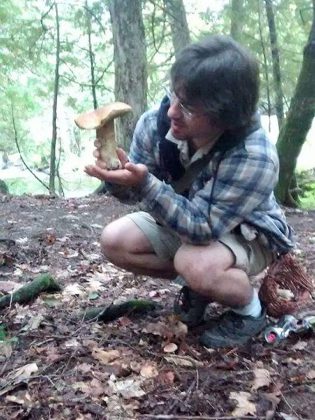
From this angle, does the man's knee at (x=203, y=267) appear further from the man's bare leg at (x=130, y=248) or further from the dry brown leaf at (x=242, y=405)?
the dry brown leaf at (x=242, y=405)

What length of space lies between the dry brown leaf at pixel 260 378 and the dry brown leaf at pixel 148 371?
0.42 m

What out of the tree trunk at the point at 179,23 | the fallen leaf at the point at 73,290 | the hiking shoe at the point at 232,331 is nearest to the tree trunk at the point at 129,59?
the tree trunk at the point at 179,23

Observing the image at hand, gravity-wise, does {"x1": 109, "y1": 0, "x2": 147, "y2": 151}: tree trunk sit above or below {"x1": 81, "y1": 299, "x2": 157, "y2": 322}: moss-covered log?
above

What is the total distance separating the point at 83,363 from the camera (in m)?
2.42

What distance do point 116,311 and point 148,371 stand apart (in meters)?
0.68

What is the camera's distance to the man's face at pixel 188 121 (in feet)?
7.88

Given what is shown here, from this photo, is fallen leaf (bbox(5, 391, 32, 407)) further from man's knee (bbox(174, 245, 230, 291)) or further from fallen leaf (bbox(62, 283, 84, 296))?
fallen leaf (bbox(62, 283, 84, 296))

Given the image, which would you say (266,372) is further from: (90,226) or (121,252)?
(90,226)

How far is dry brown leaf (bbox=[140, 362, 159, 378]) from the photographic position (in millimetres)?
2360

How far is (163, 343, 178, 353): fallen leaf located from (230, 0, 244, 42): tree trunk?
7951mm

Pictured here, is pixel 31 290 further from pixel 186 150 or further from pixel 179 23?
pixel 179 23

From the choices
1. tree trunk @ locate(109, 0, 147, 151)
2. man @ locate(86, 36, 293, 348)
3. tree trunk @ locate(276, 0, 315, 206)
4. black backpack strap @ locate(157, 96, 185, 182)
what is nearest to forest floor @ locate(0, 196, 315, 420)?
man @ locate(86, 36, 293, 348)

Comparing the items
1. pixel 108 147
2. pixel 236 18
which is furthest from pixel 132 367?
pixel 236 18

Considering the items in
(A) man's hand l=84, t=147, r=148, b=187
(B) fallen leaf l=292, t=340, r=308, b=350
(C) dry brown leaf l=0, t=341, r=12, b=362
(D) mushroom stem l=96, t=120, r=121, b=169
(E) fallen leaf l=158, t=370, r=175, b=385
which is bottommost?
(B) fallen leaf l=292, t=340, r=308, b=350
